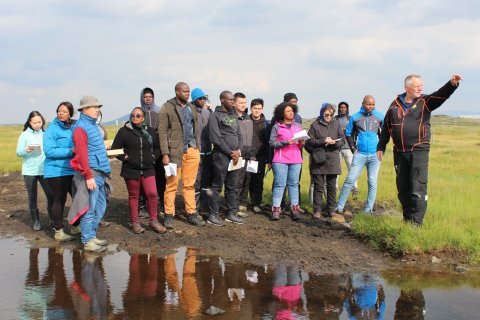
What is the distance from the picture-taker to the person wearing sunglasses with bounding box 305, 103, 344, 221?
827 centimetres

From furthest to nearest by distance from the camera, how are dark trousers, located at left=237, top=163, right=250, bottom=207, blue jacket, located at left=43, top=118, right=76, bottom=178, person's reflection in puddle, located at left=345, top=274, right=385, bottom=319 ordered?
1. dark trousers, located at left=237, top=163, right=250, bottom=207
2. blue jacket, located at left=43, top=118, right=76, bottom=178
3. person's reflection in puddle, located at left=345, top=274, right=385, bottom=319

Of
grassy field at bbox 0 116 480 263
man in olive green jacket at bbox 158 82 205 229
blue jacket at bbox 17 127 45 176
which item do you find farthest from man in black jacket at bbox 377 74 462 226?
blue jacket at bbox 17 127 45 176

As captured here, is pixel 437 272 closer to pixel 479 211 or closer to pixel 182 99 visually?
pixel 479 211

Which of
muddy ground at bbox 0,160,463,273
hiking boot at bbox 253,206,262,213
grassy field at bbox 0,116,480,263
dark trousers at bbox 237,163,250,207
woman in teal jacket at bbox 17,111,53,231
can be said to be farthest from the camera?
hiking boot at bbox 253,206,262,213

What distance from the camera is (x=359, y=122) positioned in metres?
8.46

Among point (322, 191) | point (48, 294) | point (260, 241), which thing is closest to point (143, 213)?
point (260, 241)

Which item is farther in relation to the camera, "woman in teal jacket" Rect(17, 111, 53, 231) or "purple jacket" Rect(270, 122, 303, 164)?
"purple jacket" Rect(270, 122, 303, 164)

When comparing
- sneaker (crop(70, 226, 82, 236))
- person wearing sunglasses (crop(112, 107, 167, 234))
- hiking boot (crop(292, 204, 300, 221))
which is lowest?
sneaker (crop(70, 226, 82, 236))

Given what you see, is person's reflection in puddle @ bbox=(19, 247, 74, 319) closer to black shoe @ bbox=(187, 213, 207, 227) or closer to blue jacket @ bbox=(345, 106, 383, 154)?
black shoe @ bbox=(187, 213, 207, 227)

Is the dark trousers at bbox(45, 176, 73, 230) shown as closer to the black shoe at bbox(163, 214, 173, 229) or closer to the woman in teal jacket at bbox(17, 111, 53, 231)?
the woman in teal jacket at bbox(17, 111, 53, 231)

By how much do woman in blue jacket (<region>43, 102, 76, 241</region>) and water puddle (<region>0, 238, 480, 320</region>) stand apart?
92cm

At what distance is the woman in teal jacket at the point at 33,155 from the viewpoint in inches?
293

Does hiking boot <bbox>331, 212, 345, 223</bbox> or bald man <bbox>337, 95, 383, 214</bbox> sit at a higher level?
bald man <bbox>337, 95, 383, 214</bbox>

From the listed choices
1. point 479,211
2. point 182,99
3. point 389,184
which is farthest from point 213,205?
point 389,184
